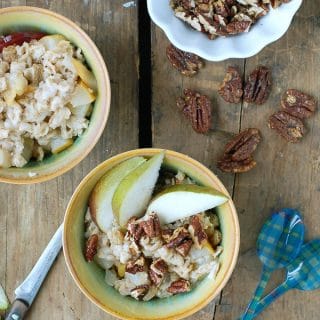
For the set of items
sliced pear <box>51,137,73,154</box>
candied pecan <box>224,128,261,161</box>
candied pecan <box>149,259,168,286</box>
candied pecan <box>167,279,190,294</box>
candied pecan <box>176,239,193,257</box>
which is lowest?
candied pecan <box>167,279,190,294</box>

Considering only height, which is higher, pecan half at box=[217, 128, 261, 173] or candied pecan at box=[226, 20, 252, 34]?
candied pecan at box=[226, 20, 252, 34]

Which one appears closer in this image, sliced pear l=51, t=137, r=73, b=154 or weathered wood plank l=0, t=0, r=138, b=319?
sliced pear l=51, t=137, r=73, b=154

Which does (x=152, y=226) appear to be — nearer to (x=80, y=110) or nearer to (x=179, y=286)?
(x=179, y=286)

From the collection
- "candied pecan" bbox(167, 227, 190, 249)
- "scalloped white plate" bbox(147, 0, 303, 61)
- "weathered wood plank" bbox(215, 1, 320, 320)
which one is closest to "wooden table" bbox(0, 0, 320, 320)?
"weathered wood plank" bbox(215, 1, 320, 320)

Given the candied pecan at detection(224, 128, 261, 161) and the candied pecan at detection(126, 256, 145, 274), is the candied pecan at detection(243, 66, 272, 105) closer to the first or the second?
the candied pecan at detection(224, 128, 261, 161)

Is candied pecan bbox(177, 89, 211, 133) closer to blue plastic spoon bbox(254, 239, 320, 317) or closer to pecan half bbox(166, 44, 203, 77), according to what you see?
pecan half bbox(166, 44, 203, 77)

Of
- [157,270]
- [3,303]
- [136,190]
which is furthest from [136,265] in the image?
[3,303]
